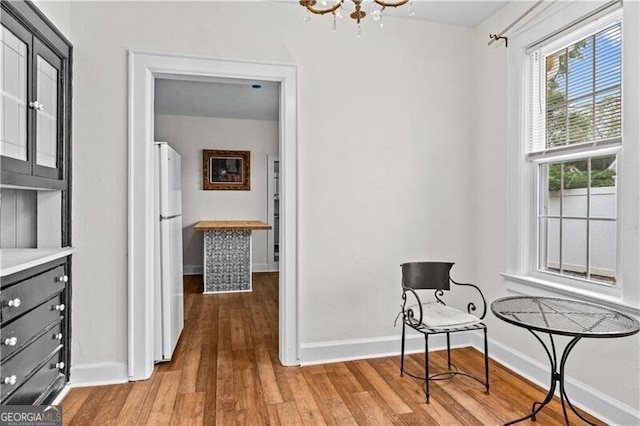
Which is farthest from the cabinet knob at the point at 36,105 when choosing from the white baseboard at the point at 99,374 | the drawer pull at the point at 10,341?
the white baseboard at the point at 99,374

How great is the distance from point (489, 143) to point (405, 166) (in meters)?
0.68

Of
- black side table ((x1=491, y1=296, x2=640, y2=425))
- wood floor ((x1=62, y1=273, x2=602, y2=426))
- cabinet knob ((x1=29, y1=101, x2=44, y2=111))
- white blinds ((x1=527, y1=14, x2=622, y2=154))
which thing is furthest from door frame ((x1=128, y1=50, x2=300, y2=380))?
white blinds ((x1=527, y1=14, x2=622, y2=154))

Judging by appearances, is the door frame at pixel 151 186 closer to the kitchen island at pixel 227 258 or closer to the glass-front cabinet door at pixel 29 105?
the glass-front cabinet door at pixel 29 105

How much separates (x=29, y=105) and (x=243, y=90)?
10.4ft

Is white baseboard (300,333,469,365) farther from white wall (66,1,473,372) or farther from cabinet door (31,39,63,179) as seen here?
cabinet door (31,39,63,179)

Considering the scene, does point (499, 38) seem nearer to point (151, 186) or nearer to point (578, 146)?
point (578, 146)

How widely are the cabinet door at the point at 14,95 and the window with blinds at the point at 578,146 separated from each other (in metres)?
3.09

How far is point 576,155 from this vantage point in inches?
96.2

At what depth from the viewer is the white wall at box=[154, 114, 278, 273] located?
6504mm

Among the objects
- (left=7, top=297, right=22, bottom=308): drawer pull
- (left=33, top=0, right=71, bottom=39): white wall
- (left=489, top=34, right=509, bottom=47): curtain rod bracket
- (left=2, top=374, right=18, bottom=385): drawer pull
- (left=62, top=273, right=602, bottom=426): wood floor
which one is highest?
(left=489, top=34, right=509, bottom=47): curtain rod bracket

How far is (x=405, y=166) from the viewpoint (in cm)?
320

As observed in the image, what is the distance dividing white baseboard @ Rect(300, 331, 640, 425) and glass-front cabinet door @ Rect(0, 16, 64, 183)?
6.81ft

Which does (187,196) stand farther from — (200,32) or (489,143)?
(489,143)

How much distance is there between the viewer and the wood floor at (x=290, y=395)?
2.22 meters
